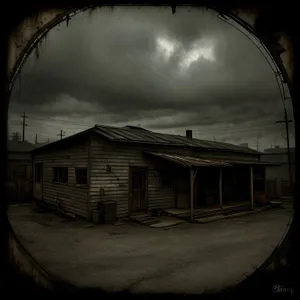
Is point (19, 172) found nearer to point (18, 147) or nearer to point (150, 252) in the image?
point (18, 147)

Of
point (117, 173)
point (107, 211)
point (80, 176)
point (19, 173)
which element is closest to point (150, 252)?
point (107, 211)

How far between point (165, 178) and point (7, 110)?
12864 mm

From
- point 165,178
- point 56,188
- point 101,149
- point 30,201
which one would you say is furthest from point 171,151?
point 30,201

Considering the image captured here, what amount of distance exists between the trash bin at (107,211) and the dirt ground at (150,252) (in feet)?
2.16

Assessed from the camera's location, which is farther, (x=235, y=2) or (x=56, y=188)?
(x=56, y=188)

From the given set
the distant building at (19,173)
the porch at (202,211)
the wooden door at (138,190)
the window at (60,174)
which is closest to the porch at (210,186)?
the porch at (202,211)

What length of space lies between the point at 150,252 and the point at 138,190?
629 centimetres

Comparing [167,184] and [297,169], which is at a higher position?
[297,169]

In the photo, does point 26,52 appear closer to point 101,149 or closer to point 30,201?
point 101,149

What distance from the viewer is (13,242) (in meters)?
2.81

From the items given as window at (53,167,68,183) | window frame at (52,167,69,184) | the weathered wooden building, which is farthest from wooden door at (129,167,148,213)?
window at (53,167,68,183)

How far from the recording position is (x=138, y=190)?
13875 mm

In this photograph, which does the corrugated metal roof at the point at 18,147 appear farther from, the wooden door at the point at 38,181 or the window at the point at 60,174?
the window at the point at 60,174

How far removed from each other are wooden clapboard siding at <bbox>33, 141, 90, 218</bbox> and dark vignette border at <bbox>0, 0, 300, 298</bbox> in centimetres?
980
